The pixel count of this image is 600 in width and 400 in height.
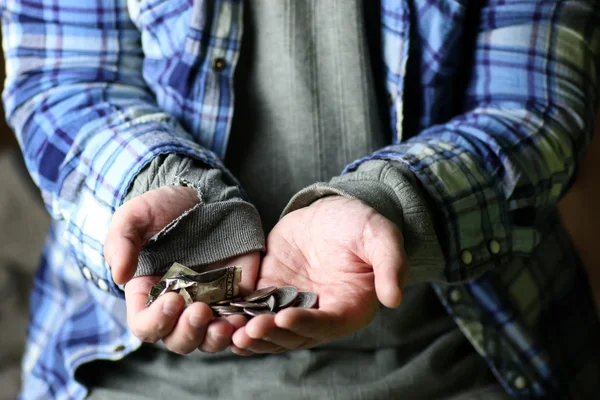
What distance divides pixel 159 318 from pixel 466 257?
0.37m

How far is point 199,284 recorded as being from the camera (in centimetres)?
67

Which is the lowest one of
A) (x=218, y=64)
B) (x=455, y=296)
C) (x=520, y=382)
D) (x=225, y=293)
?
(x=520, y=382)

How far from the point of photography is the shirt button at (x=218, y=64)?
2.94 ft

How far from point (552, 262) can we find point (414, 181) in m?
0.35

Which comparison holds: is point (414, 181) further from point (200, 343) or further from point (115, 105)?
point (115, 105)

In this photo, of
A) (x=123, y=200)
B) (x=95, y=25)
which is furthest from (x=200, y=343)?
(x=95, y=25)

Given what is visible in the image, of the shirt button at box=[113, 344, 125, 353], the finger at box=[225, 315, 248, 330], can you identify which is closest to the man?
the shirt button at box=[113, 344, 125, 353]

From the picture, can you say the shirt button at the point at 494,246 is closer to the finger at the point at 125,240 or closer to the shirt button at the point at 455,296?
the shirt button at the point at 455,296

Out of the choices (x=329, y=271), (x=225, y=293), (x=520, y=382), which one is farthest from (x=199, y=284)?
(x=520, y=382)

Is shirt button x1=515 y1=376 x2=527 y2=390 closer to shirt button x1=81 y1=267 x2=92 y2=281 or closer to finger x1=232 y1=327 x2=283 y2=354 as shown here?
finger x1=232 y1=327 x2=283 y2=354

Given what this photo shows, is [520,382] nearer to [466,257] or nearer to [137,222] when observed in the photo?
[466,257]

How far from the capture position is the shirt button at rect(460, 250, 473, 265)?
77 centimetres

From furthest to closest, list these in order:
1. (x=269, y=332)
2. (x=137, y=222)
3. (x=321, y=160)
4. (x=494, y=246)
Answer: (x=321, y=160)
(x=494, y=246)
(x=137, y=222)
(x=269, y=332)

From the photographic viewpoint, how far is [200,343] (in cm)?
60
